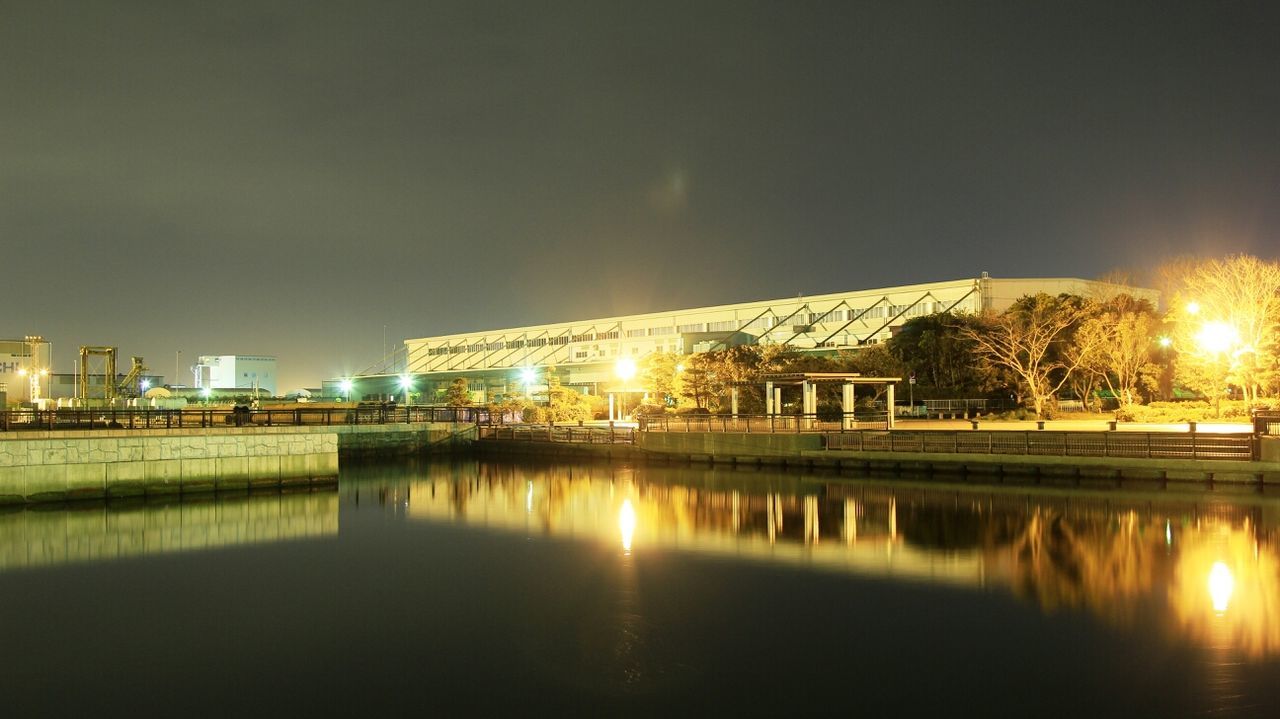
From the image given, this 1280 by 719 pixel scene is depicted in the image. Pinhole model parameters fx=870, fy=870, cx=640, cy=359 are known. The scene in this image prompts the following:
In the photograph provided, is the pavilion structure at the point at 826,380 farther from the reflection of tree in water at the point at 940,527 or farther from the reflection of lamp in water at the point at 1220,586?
the reflection of lamp in water at the point at 1220,586

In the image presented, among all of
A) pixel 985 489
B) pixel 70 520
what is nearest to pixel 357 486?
pixel 70 520

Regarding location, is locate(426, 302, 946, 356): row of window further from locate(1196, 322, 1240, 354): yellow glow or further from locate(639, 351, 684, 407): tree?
locate(1196, 322, 1240, 354): yellow glow

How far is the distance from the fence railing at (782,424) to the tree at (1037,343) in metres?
12.5

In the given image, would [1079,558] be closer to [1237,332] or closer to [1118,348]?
[1237,332]

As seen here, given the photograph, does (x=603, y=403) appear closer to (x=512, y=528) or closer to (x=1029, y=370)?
(x=1029, y=370)

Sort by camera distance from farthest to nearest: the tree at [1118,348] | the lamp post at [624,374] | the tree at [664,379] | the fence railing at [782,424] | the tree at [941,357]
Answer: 1. the lamp post at [624,374]
2. the tree at [664,379]
3. the tree at [941,357]
4. the tree at [1118,348]
5. the fence railing at [782,424]

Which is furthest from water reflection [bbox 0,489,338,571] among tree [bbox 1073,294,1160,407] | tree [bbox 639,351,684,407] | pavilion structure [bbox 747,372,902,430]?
tree [bbox 1073,294,1160,407]

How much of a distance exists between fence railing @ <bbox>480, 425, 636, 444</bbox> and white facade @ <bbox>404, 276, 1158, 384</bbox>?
28.3 metres

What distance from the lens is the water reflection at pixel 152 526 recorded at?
802 inches

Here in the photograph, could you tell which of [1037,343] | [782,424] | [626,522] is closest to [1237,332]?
[1037,343]

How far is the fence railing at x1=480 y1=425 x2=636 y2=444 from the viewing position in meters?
45.6

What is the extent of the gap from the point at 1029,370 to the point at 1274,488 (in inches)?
920

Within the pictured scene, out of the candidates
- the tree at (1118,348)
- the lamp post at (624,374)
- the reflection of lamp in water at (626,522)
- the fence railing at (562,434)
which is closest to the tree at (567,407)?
the lamp post at (624,374)

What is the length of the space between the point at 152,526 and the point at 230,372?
106241mm
